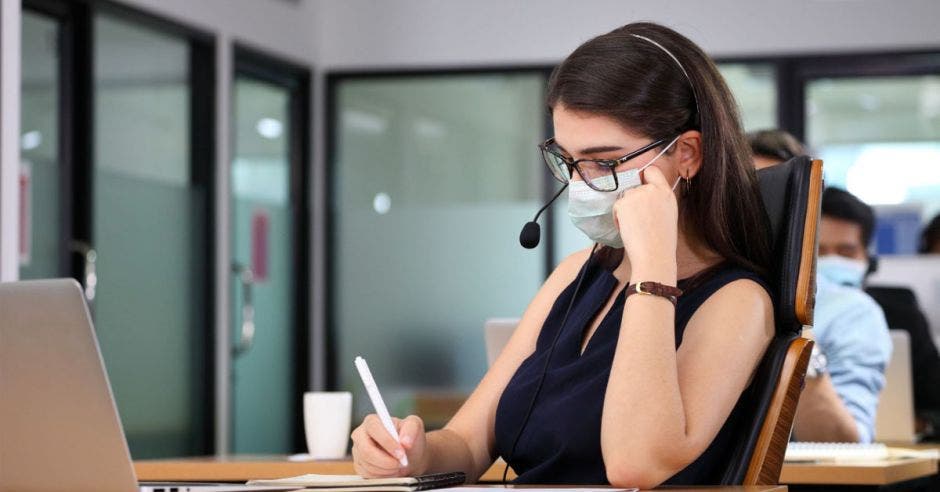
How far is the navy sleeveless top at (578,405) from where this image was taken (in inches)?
71.9

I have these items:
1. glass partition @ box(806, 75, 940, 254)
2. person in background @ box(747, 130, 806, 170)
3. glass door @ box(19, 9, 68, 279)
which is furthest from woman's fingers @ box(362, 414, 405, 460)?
glass partition @ box(806, 75, 940, 254)

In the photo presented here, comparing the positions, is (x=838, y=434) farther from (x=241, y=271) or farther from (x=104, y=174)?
(x=241, y=271)

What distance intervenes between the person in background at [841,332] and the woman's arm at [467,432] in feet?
2.58

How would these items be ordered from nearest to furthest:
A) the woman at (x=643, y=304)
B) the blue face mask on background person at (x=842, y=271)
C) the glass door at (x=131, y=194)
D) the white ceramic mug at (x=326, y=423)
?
the woman at (x=643, y=304)
the white ceramic mug at (x=326, y=423)
the blue face mask on background person at (x=842, y=271)
the glass door at (x=131, y=194)

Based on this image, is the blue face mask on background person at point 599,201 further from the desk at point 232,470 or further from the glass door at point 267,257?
the glass door at point 267,257

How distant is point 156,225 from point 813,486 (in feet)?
13.1

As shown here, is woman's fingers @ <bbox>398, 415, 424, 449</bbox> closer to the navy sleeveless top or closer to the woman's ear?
the navy sleeveless top

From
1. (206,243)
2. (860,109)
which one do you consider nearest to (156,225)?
(206,243)

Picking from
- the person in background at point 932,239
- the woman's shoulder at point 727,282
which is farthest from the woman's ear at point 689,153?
the person in background at point 932,239

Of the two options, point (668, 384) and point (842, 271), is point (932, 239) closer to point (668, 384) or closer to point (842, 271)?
point (842, 271)

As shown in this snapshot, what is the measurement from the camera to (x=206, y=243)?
6.23 meters

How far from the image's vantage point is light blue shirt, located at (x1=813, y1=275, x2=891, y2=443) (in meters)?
3.03

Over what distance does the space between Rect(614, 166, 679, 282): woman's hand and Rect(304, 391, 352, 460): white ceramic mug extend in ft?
3.17

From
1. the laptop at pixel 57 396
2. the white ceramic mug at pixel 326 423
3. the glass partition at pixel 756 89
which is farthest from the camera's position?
the glass partition at pixel 756 89
